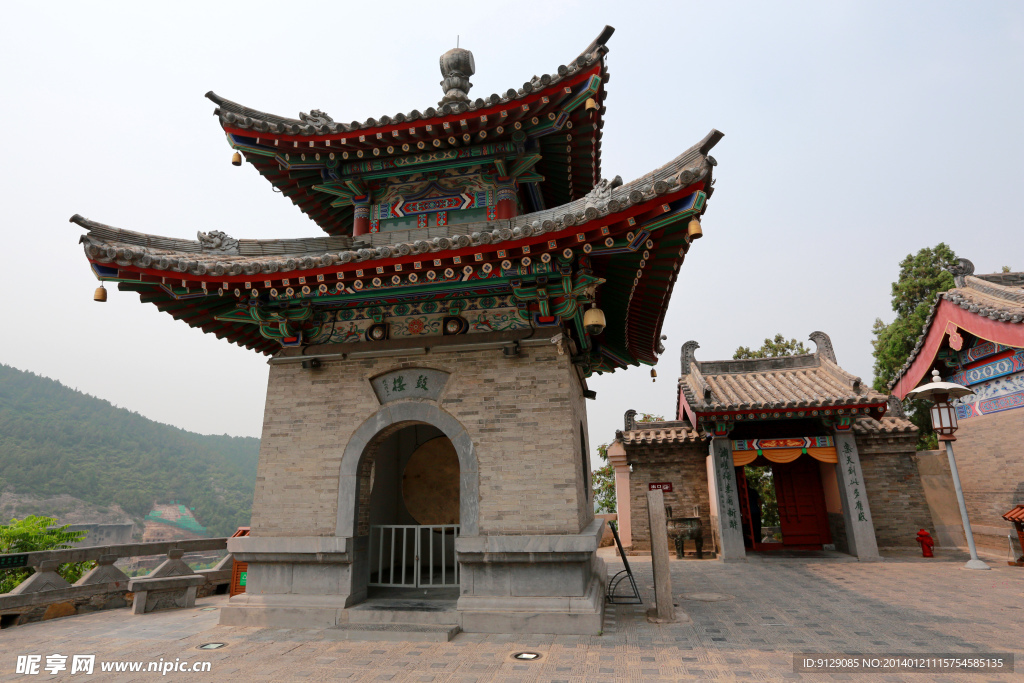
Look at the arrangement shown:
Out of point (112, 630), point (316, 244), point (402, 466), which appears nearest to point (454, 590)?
point (402, 466)

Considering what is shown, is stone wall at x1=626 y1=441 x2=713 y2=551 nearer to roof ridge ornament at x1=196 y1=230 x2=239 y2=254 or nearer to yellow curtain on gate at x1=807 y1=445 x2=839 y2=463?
yellow curtain on gate at x1=807 y1=445 x2=839 y2=463

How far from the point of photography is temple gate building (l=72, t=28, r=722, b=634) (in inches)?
251

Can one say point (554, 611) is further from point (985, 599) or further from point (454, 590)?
point (985, 599)

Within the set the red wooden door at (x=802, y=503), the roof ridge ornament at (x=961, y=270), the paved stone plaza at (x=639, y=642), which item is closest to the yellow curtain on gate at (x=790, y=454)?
the red wooden door at (x=802, y=503)

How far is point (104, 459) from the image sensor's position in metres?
65.2

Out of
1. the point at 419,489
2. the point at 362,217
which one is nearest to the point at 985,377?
the point at 419,489

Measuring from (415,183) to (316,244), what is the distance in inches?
75.3

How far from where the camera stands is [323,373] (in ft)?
25.6

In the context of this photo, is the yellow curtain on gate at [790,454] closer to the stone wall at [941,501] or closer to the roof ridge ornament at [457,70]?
the stone wall at [941,501]

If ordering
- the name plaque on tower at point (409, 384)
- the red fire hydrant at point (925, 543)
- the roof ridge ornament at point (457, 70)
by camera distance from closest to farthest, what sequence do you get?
the name plaque on tower at point (409, 384) < the roof ridge ornament at point (457, 70) < the red fire hydrant at point (925, 543)

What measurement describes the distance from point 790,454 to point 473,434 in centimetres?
1004

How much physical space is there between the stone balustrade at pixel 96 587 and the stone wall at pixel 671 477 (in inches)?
417

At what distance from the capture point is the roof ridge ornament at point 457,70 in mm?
9820

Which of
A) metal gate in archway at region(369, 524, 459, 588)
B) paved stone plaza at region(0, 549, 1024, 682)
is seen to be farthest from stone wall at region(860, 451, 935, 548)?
metal gate in archway at region(369, 524, 459, 588)
